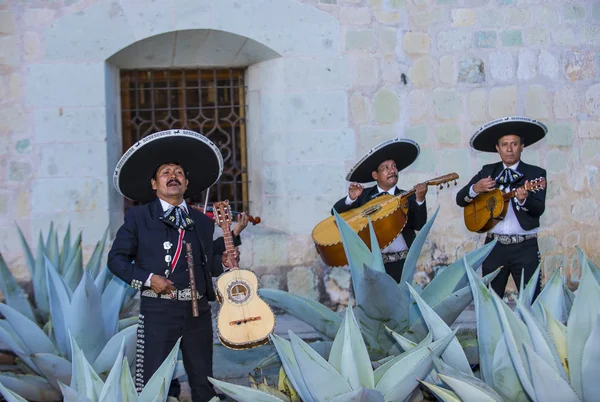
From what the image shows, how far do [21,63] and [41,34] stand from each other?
27 cm

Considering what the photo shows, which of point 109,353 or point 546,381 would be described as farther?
point 109,353

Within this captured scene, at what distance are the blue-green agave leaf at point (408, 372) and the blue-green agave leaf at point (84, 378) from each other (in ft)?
2.85

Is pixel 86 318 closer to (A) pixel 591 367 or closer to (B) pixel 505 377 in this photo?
(B) pixel 505 377

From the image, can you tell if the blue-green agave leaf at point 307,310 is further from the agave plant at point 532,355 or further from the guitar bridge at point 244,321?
the agave plant at point 532,355

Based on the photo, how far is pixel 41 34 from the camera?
5699 mm

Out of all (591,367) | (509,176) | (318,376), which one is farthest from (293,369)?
(509,176)

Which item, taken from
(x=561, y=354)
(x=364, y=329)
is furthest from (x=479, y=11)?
Answer: (x=561, y=354)

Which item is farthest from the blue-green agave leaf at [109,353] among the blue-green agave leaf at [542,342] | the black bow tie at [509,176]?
the black bow tie at [509,176]

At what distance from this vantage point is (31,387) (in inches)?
132

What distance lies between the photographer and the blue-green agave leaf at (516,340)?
2029mm

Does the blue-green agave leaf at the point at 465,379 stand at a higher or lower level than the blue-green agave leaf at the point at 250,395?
higher

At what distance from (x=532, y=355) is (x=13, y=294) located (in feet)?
9.65

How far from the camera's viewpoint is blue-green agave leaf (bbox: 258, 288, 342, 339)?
3031 millimetres

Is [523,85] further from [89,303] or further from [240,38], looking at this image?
[89,303]
